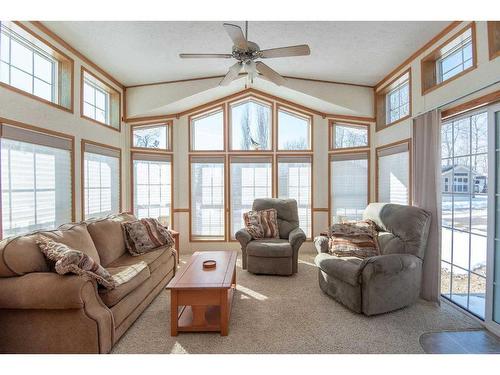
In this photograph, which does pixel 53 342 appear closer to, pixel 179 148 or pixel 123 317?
pixel 123 317

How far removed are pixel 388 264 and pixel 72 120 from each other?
159 inches

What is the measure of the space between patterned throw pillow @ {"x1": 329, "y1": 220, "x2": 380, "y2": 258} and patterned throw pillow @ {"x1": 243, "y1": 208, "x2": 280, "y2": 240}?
112cm

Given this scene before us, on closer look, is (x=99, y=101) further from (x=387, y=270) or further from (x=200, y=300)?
(x=387, y=270)

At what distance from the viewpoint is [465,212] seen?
2.87m

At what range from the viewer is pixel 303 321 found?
2652mm

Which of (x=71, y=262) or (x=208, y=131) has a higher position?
(x=208, y=131)

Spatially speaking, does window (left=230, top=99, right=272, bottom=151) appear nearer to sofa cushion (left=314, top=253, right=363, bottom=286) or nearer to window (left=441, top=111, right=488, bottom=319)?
sofa cushion (left=314, top=253, right=363, bottom=286)

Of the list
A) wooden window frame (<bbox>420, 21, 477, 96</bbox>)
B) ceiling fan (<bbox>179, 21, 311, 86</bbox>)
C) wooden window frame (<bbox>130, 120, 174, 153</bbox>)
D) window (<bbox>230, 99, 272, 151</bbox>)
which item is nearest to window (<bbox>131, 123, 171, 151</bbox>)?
wooden window frame (<bbox>130, 120, 174, 153</bbox>)

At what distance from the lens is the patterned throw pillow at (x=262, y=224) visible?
4402 mm

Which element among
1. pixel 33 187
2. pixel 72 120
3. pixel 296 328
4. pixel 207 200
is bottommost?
pixel 296 328

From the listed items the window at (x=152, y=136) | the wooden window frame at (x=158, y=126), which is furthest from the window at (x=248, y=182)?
the window at (x=152, y=136)

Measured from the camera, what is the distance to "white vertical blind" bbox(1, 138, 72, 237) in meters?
2.64

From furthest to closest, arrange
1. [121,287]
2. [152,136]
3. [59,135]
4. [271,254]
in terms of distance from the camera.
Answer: [152,136]
[271,254]
[59,135]
[121,287]

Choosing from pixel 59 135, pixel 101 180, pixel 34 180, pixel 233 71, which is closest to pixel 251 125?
pixel 233 71
